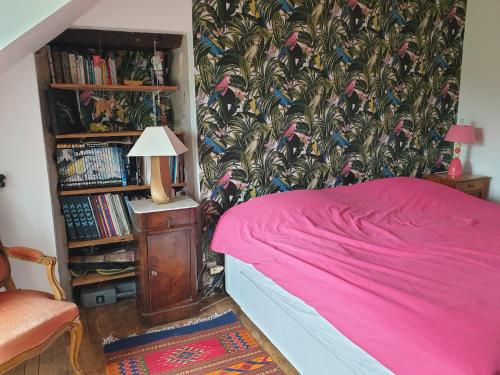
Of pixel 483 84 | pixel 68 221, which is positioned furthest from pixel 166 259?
pixel 483 84

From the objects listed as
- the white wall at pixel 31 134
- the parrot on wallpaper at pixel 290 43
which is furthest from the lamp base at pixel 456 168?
the white wall at pixel 31 134

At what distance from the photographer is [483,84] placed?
11.6 ft

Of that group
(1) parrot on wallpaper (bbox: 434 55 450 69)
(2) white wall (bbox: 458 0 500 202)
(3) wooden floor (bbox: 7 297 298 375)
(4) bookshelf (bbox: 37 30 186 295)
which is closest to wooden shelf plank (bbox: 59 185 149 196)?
(4) bookshelf (bbox: 37 30 186 295)

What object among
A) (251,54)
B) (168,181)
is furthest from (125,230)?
(251,54)

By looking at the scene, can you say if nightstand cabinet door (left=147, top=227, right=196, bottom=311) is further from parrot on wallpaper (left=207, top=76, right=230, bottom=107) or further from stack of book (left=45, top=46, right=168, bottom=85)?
stack of book (left=45, top=46, right=168, bottom=85)

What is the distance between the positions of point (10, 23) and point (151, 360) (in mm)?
1769

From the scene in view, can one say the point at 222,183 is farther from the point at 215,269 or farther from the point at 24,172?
the point at 24,172

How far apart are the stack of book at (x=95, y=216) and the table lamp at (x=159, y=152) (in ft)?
1.37

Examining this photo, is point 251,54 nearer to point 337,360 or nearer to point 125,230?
point 125,230

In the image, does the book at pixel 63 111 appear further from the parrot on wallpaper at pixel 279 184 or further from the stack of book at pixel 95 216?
the parrot on wallpaper at pixel 279 184

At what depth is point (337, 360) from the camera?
1616mm

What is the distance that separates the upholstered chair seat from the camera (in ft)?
5.25

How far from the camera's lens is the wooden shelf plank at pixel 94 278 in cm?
266

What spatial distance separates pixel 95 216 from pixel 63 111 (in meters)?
0.73
